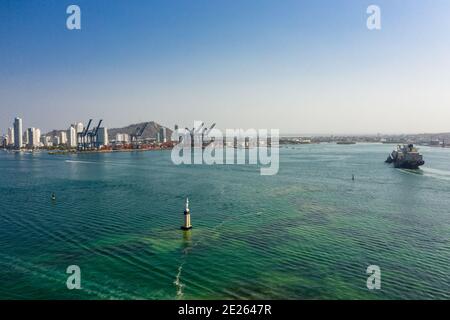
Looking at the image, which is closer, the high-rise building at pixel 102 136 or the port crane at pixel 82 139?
the port crane at pixel 82 139

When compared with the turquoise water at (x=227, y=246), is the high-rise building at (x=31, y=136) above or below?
above

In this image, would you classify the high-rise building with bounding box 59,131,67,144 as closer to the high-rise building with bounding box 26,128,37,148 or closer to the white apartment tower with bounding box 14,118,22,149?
the high-rise building with bounding box 26,128,37,148

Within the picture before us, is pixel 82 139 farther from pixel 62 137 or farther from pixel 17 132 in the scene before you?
pixel 62 137

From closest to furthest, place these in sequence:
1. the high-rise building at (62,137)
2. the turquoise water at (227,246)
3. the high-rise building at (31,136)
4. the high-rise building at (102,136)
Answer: the turquoise water at (227,246), the high-rise building at (102,136), the high-rise building at (31,136), the high-rise building at (62,137)

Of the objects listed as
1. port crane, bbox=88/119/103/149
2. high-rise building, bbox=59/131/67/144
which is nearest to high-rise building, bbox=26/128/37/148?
high-rise building, bbox=59/131/67/144

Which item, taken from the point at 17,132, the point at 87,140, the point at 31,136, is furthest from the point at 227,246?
the point at 31,136

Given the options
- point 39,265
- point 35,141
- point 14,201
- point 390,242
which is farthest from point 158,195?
point 35,141

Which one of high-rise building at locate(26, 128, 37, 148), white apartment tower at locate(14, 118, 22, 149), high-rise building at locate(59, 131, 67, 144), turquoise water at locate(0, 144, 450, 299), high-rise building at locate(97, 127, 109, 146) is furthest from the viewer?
high-rise building at locate(59, 131, 67, 144)

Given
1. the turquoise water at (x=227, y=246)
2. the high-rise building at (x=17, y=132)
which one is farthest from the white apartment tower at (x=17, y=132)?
the turquoise water at (x=227, y=246)

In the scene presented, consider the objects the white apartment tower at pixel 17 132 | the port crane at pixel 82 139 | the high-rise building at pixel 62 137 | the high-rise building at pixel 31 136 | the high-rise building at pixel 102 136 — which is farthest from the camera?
the high-rise building at pixel 62 137

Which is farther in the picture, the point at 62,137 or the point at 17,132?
the point at 62,137

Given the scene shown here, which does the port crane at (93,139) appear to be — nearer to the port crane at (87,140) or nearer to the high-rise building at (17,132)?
the port crane at (87,140)
